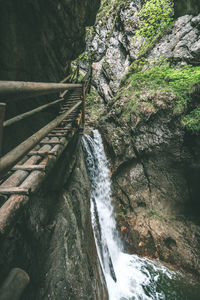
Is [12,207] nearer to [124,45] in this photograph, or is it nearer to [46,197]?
[46,197]

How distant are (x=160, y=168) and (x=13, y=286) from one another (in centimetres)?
666

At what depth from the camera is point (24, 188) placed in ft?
4.56

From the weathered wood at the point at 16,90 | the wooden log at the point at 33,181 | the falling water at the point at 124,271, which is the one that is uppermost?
the weathered wood at the point at 16,90

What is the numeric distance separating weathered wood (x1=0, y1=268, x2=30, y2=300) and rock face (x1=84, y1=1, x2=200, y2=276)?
20.2 feet

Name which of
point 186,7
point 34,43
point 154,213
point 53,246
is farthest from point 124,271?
point 186,7

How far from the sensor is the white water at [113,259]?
4523 mm

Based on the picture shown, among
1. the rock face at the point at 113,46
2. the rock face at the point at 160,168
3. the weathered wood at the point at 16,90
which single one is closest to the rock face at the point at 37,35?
the weathered wood at the point at 16,90

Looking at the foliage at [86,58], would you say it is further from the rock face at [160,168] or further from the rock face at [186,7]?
the rock face at [160,168]

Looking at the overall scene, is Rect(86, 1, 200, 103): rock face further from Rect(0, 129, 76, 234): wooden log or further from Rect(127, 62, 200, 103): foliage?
Rect(0, 129, 76, 234): wooden log

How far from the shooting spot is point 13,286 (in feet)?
3.71

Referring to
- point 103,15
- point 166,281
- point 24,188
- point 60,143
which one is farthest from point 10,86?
point 103,15

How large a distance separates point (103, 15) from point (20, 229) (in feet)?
68.7

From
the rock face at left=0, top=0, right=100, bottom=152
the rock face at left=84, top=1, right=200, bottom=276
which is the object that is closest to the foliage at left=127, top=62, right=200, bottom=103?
the rock face at left=84, top=1, right=200, bottom=276

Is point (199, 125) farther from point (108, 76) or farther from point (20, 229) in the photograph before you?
point (108, 76)
